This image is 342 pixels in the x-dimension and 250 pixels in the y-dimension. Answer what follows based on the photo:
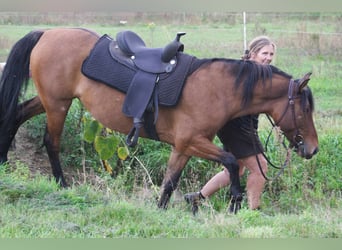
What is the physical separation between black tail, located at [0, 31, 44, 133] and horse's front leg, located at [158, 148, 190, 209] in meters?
1.93

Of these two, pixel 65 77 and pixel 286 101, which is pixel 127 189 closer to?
pixel 65 77

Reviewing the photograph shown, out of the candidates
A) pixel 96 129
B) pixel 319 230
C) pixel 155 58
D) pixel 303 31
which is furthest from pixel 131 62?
pixel 303 31

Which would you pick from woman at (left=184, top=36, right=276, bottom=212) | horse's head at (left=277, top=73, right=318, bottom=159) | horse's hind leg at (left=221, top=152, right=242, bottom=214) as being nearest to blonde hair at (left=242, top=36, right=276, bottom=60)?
woman at (left=184, top=36, right=276, bottom=212)

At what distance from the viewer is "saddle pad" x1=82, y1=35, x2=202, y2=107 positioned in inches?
219

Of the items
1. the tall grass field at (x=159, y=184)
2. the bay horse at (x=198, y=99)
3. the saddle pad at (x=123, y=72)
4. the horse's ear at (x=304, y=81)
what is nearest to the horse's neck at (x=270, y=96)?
the bay horse at (x=198, y=99)

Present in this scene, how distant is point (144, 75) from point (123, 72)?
25cm

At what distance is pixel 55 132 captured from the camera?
21.2ft

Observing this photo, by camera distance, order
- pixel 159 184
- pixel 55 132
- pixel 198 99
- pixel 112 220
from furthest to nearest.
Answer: pixel 159 184 → pixel 55 132 → pixel 198 99 → pixel 112 220

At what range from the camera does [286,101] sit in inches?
220

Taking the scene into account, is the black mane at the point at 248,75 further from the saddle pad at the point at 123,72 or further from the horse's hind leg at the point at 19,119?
the horse's hind leg at the point at 19,119

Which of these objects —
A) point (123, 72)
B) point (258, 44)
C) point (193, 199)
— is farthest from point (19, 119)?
point (258, 44)

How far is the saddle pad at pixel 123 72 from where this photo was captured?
556 cm

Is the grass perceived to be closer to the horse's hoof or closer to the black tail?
the horse's hoof

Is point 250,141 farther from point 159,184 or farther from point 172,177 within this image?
point 159,184
